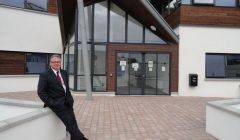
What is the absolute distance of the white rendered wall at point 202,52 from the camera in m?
16.4

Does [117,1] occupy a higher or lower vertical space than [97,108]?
higher

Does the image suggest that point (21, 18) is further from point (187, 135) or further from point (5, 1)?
point (187, 135)

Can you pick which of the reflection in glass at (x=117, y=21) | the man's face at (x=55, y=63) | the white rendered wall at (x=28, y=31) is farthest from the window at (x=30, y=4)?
the man's face at (x=55, y=63)

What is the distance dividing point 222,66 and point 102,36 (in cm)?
648

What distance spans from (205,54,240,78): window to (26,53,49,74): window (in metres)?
9.45

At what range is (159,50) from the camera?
16344 millimetres

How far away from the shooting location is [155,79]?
648 inches

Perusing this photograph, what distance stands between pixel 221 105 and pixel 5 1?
1434 cm

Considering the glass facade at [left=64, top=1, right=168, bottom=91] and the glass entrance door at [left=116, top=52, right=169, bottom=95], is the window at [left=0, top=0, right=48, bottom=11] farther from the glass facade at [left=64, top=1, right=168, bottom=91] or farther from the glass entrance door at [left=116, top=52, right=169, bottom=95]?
the glass entrance door at [left=116, top=52, right=169, bottom=95]

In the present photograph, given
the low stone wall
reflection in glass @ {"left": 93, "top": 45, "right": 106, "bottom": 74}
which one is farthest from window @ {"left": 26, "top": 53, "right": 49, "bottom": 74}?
the low stone wall

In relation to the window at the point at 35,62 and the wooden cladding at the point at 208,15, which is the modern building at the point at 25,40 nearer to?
the window at the point at 35,62

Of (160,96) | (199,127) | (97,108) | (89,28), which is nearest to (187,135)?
(199,127)

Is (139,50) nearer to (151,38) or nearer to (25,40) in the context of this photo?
(151,38)

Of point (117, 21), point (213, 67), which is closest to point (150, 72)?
point (117, 21)
